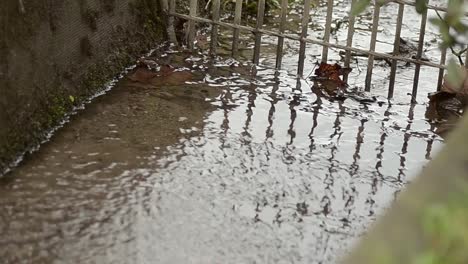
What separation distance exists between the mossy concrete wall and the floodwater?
0.16m

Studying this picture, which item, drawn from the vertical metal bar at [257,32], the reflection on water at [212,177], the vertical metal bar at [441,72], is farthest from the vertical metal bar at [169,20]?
the vertical metal bar at [441,72]

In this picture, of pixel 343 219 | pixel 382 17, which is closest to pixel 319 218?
pixel 343 219

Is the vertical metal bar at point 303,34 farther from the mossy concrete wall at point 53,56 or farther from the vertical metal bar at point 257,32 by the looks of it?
the mossy concrete wall at point 53,56

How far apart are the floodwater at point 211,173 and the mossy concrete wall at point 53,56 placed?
16 centimetres

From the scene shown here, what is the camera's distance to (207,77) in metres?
6.12

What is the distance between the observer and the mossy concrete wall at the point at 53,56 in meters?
4.32

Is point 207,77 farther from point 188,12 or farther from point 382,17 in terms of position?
point 382,17

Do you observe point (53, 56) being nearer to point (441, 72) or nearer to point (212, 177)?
point (212, 177)

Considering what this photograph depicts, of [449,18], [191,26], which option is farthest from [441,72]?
[449,18]

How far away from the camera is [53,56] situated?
4.91 m

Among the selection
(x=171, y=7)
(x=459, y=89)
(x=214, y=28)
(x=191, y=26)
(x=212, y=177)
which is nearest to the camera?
(x=212, y=177)

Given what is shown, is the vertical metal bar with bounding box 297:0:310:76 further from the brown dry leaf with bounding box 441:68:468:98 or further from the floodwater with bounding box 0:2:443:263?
the brown dry leaf with bounding box 441:68:468:98

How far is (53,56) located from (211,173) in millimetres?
1378

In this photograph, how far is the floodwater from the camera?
12.2 feet
